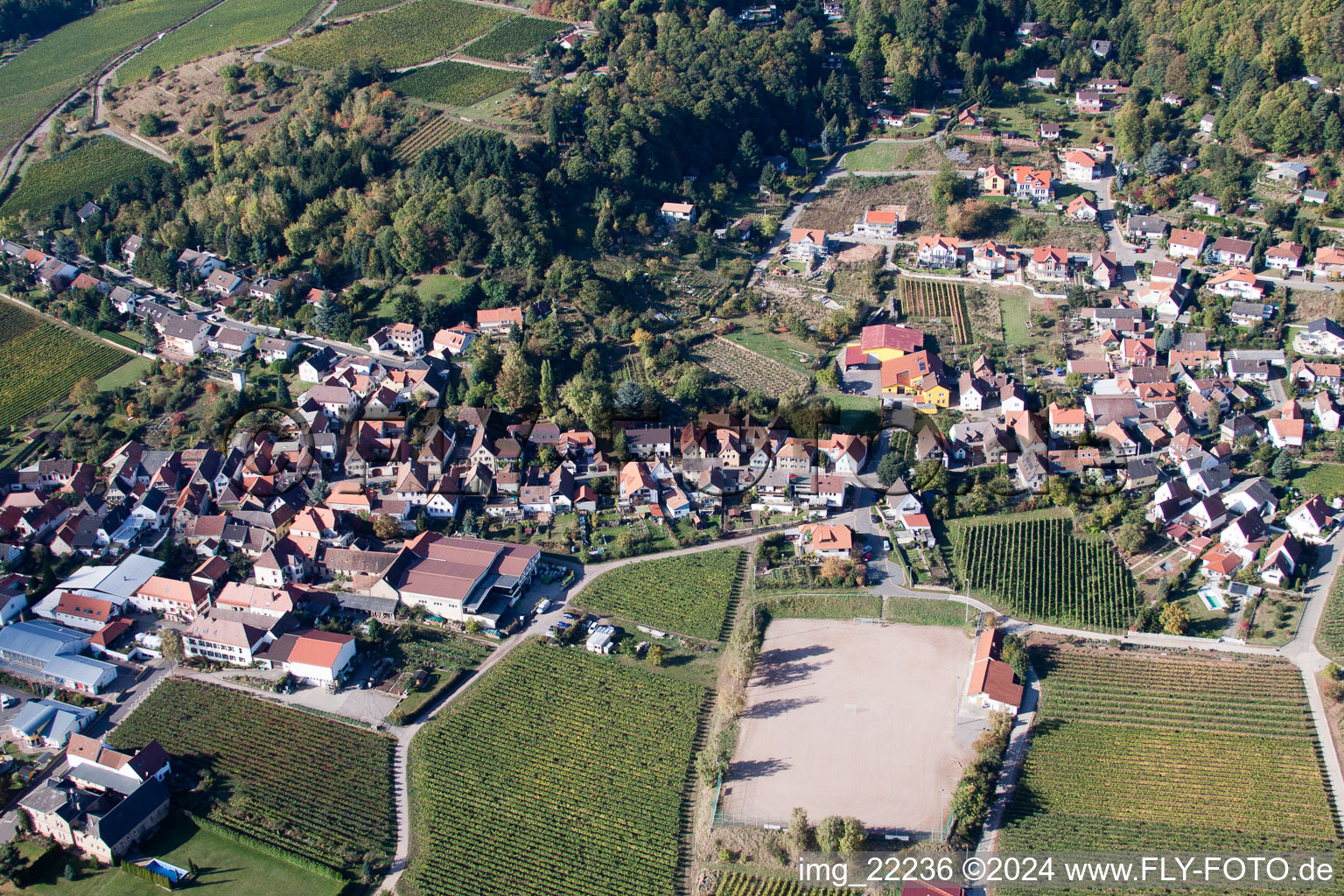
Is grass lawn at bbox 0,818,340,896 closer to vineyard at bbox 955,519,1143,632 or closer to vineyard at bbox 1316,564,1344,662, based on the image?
vineyard at bbox 955,519,1143,632

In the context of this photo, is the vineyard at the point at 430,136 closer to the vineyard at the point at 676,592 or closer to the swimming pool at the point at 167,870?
the vineyard at the point at 676,592

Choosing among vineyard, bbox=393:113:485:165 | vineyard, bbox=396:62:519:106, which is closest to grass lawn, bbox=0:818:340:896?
vineyard, bbox=393:113:485:165

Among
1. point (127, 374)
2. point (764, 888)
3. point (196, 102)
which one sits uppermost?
point (196, 102)

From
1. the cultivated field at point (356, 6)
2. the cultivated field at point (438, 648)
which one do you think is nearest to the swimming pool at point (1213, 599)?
the cultivated field at point (438, 648)

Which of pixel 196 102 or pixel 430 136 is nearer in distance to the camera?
pixel 430 136

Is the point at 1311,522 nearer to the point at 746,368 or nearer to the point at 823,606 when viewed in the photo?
the point at 823,606

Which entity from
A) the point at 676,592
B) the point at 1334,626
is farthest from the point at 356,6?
the point at 1334,626

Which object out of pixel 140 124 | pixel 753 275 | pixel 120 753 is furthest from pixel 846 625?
pixel 140 124
